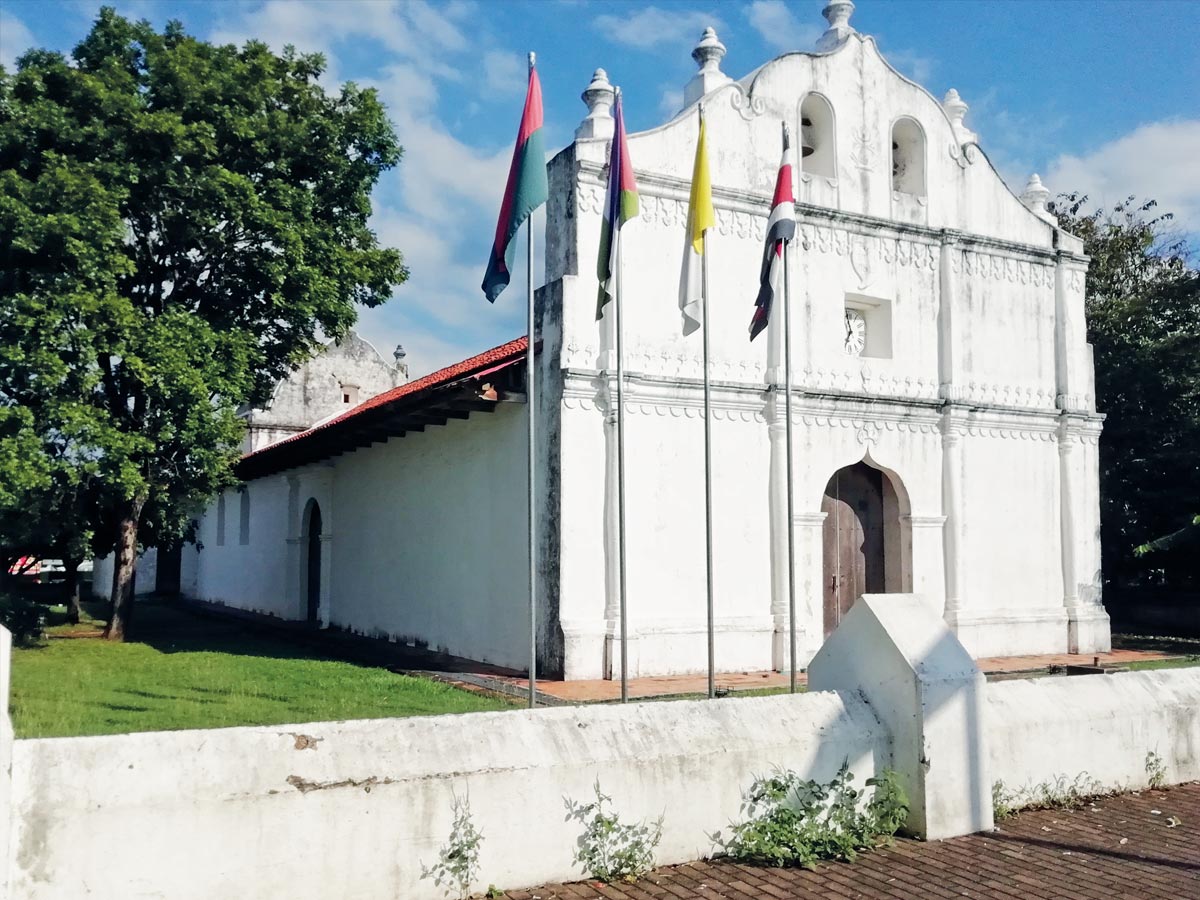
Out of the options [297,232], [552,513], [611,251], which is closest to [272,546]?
[297,232]

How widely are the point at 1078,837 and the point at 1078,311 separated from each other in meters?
12.2

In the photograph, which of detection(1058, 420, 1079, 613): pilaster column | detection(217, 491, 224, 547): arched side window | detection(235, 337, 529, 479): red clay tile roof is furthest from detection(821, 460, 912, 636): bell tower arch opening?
detection(217, 491, 224, 547): arched side window

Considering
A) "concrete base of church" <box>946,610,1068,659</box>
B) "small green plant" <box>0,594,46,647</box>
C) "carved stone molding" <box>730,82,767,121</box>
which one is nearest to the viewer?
"carved stone molding" <box>730,82,767,121</box>

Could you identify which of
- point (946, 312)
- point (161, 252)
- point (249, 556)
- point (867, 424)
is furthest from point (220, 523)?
point (946, 312)

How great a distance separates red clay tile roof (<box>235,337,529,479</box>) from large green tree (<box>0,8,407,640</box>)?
130 centimetres

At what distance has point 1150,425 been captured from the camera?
820 inches

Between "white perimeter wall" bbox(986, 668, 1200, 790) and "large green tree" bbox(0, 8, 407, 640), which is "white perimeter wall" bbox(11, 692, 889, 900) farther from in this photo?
"large green tree" bbox(0, 8, 407, 640)

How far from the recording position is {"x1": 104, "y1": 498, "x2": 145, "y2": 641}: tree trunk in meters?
16.4

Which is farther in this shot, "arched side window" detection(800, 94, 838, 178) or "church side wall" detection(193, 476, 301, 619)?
"church side wall" detection(193, 476, 301, 619)

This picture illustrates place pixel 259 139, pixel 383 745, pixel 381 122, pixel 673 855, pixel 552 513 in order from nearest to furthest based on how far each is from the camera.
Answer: pixel 383 745 < pixel 673 855 < pixel 552 513 < pixel 259 139 < pixel 381 122

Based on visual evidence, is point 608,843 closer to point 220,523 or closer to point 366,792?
point 366,792

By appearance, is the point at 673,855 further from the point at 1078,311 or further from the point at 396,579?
the point at 1078,311

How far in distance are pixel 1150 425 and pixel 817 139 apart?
10.8 metres

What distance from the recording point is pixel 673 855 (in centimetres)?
508
